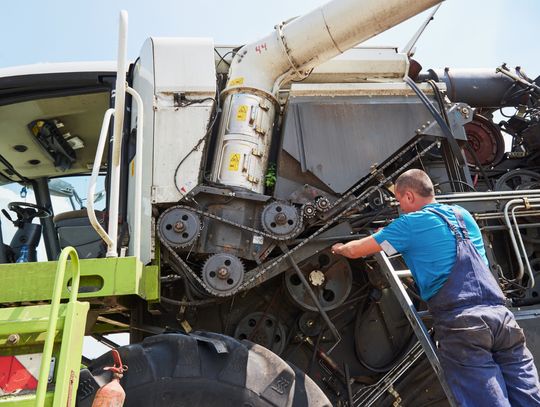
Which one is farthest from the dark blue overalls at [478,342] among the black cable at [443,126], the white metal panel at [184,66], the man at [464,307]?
the white metal panel at [184,66]

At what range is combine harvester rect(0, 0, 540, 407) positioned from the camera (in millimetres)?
3260

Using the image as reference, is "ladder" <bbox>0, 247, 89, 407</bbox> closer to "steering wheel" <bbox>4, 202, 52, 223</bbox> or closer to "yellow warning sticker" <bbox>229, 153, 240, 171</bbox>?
"yellow warning sticker" <bbox>229, 153, 240, 171</bbox>

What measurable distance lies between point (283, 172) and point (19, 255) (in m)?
2.15

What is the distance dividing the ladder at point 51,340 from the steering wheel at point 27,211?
2055 millimetres

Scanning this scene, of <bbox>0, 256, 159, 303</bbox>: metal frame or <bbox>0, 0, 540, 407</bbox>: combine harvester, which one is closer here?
<bbox>0, 256, 159, 303</bbox>: metal frame

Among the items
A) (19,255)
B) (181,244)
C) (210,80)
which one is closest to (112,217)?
(181,244)

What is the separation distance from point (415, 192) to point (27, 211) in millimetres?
3118

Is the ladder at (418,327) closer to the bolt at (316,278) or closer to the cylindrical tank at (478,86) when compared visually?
the bolt at (316,278)

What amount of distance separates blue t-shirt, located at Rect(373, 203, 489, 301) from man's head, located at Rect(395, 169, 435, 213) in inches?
3.3

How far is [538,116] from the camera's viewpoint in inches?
182

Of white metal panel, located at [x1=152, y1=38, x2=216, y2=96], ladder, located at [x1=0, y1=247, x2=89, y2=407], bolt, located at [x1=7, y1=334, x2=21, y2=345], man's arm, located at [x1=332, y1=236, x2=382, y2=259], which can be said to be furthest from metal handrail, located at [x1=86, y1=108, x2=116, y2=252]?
man's arm, located at [x1=332, y1=236, x2=382, y2=259]

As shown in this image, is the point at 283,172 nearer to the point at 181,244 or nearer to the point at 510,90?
the point at 181,244

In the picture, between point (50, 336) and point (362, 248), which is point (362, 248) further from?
point (50, 336)

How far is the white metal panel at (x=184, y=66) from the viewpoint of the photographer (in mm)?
3459
